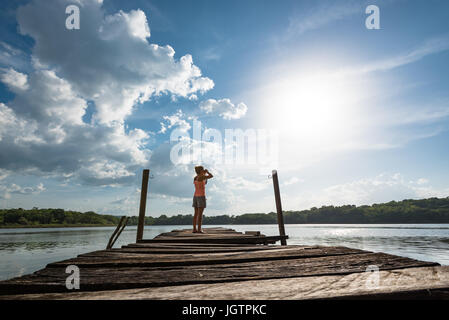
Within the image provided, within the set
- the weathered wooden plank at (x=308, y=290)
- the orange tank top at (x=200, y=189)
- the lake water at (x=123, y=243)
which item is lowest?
the lake water at (x=123, y=243)

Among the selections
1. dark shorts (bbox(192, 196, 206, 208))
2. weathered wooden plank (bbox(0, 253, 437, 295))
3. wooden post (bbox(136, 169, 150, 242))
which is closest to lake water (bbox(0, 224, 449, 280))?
wooden post (bbox(136, 169, 150, 242))

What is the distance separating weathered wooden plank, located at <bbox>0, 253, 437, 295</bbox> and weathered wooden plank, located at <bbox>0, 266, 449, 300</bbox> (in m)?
0.15

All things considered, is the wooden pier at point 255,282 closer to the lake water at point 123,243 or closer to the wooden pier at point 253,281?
the wooden pier at point 253,281

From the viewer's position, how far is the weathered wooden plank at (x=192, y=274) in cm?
180

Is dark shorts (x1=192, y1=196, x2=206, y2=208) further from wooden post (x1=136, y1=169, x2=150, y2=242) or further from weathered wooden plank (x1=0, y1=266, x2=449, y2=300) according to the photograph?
weathered wooden plank (x1=0, y1=266, x2=449, y2=300)

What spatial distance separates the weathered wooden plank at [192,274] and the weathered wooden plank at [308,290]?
0.15 m

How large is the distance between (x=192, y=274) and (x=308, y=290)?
1.04 m

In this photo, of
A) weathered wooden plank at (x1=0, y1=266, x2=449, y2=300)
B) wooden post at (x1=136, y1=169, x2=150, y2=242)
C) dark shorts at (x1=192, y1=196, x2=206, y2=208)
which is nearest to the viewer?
weathered wooden plank at (x1=0, y1=266, x2=449, y2=300)

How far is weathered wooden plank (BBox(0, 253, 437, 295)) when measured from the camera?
1.80 m

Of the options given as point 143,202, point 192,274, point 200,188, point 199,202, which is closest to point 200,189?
point 200,188

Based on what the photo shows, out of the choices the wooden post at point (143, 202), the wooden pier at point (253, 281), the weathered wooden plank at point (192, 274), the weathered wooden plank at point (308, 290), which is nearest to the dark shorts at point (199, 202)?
the wooden post at point (143, 202)

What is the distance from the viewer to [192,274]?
84.6 inches

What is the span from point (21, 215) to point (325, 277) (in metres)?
155
